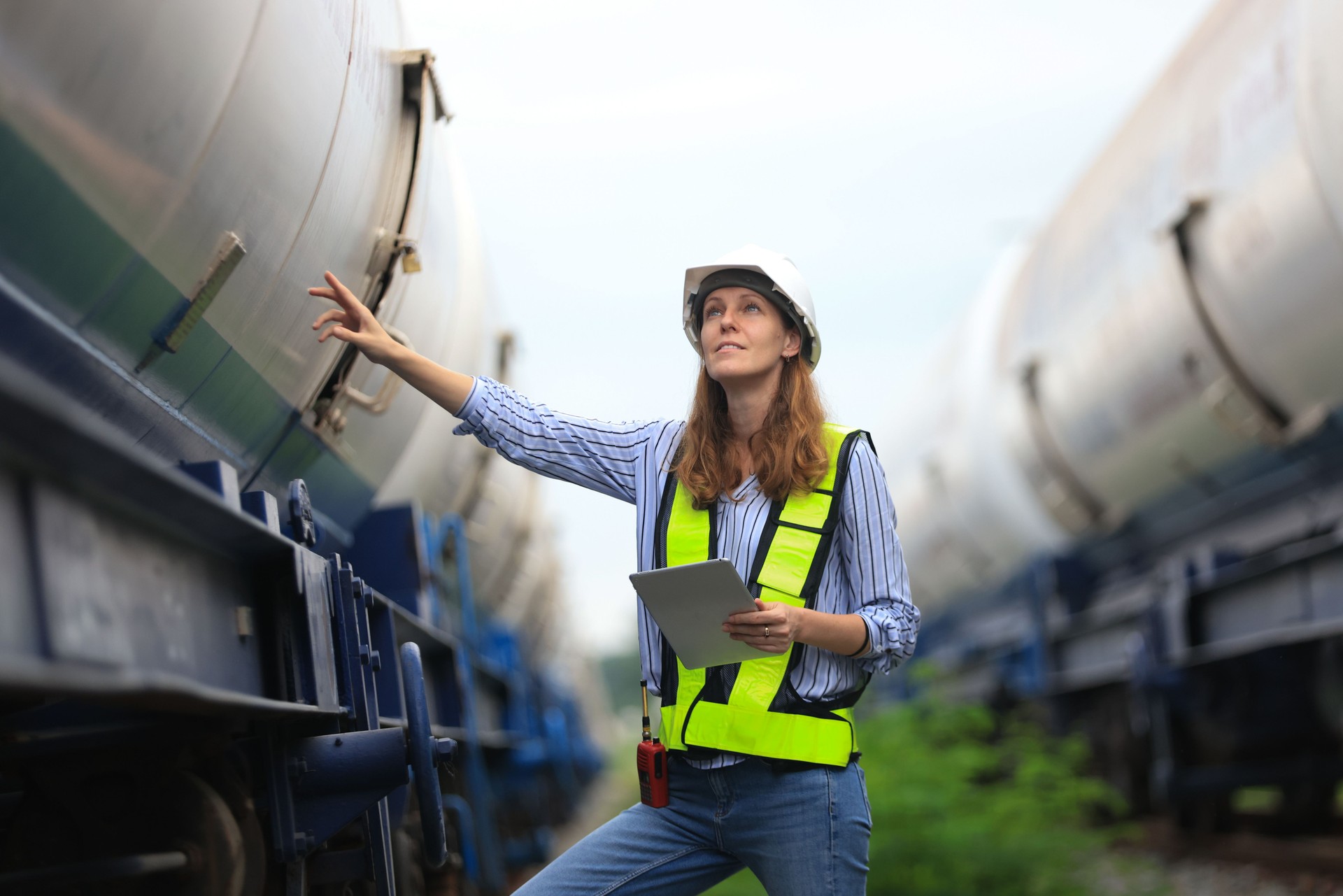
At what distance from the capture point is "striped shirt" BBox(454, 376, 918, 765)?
2332 millimetres

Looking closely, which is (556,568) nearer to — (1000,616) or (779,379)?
(1000,616)

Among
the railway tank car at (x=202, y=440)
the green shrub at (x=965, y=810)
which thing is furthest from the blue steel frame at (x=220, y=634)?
the green shrub at (x=965, y=810)

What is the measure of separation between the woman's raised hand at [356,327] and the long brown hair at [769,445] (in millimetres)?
599

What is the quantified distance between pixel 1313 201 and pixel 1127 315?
221 centimetres

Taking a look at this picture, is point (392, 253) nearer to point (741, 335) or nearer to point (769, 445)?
point (741, 335)

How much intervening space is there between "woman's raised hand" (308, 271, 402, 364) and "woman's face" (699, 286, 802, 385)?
610 millimetres

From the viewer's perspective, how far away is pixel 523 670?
31.8 ft

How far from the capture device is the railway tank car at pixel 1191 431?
562 centimetres

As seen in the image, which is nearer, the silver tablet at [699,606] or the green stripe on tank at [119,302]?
the green stripe on tank at [119,302]

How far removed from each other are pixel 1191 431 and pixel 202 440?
5.66m

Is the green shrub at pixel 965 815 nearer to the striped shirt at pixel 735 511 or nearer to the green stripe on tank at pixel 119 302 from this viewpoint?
the green stripe on tank at pixel 119 302

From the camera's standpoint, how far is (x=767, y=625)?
7.08ft

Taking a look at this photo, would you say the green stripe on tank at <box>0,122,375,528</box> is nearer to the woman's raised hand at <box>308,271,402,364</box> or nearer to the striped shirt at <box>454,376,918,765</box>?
the woman's raised hand at <box>308,271,402,364</box>

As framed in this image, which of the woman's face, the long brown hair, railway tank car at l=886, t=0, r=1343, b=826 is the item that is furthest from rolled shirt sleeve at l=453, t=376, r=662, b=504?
railway tank car at l=886, t=0, r=1343, b=826
